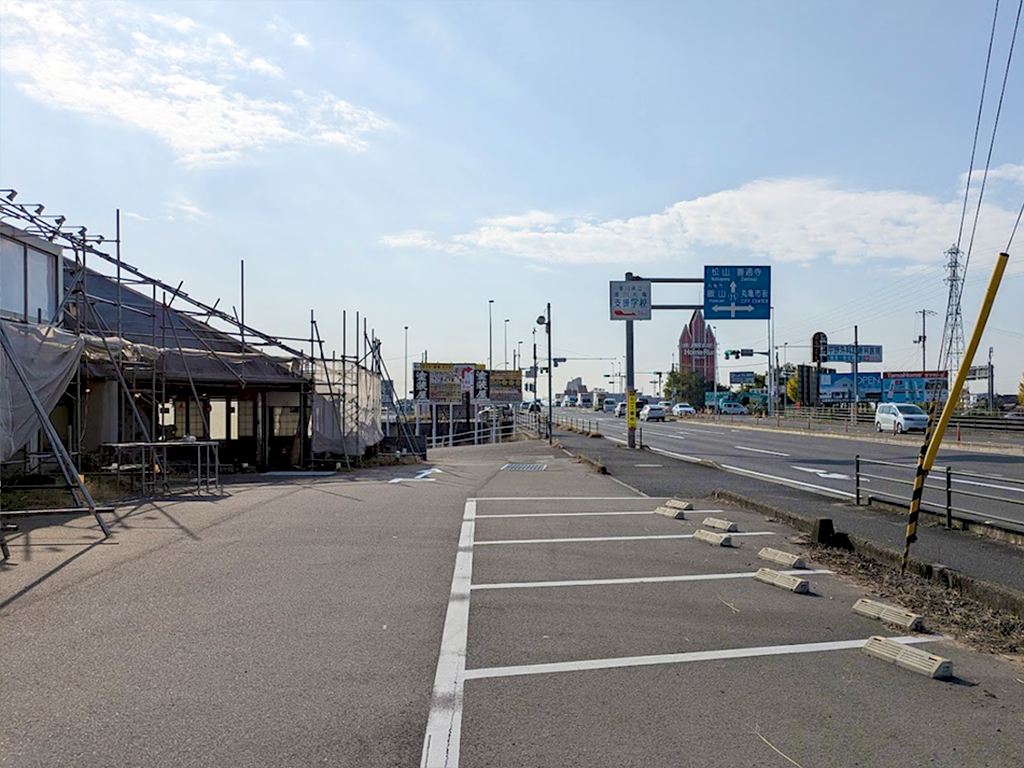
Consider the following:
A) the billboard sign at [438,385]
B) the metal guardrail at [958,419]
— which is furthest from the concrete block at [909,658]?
the billboard sign at [438,385]

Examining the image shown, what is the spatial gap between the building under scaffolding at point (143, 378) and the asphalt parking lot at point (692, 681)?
31.4 feet

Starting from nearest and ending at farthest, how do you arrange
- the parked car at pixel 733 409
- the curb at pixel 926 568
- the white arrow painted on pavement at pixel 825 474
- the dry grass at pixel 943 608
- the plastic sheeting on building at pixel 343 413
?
the dry grass at pixel 943 608, the curb at pixel 926 568, the white arrow painted on pavement at pixel 825 474, the plastic sheeting on building at pixel 343 413, the parked car at pixel 733 409

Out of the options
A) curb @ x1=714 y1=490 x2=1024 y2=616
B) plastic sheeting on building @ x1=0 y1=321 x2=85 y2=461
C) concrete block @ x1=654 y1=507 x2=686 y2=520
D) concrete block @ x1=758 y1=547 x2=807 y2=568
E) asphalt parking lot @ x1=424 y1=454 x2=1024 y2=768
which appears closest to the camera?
asphalt parking lot @ x1=424 y1=454 x2=1024 y2=768

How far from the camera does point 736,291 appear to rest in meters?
35.2

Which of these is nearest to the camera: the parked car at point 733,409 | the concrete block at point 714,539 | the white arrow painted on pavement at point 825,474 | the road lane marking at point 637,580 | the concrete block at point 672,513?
the road lane marking at point 637,580

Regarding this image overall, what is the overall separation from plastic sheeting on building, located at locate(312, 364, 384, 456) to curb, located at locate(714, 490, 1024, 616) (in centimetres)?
1725

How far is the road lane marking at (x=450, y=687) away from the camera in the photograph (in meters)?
4.40

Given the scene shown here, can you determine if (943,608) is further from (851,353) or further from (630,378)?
(851,353)

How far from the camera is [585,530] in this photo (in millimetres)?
12148

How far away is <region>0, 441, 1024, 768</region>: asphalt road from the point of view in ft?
14.8

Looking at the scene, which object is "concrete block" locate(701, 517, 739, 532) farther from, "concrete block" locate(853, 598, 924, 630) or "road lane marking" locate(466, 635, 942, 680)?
"road lane marking" locate(466, 635, 942, 680)

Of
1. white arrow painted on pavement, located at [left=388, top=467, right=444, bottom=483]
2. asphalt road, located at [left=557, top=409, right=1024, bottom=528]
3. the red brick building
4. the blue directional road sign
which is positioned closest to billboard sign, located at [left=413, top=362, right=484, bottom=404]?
asphalt road, located at [left=557, top=409, right=1024, bottom=528]

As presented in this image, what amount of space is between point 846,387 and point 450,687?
352 ft

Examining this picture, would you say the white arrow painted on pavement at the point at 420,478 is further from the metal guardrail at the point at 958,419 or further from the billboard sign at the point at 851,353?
the billboard sign at the point at 851,353
